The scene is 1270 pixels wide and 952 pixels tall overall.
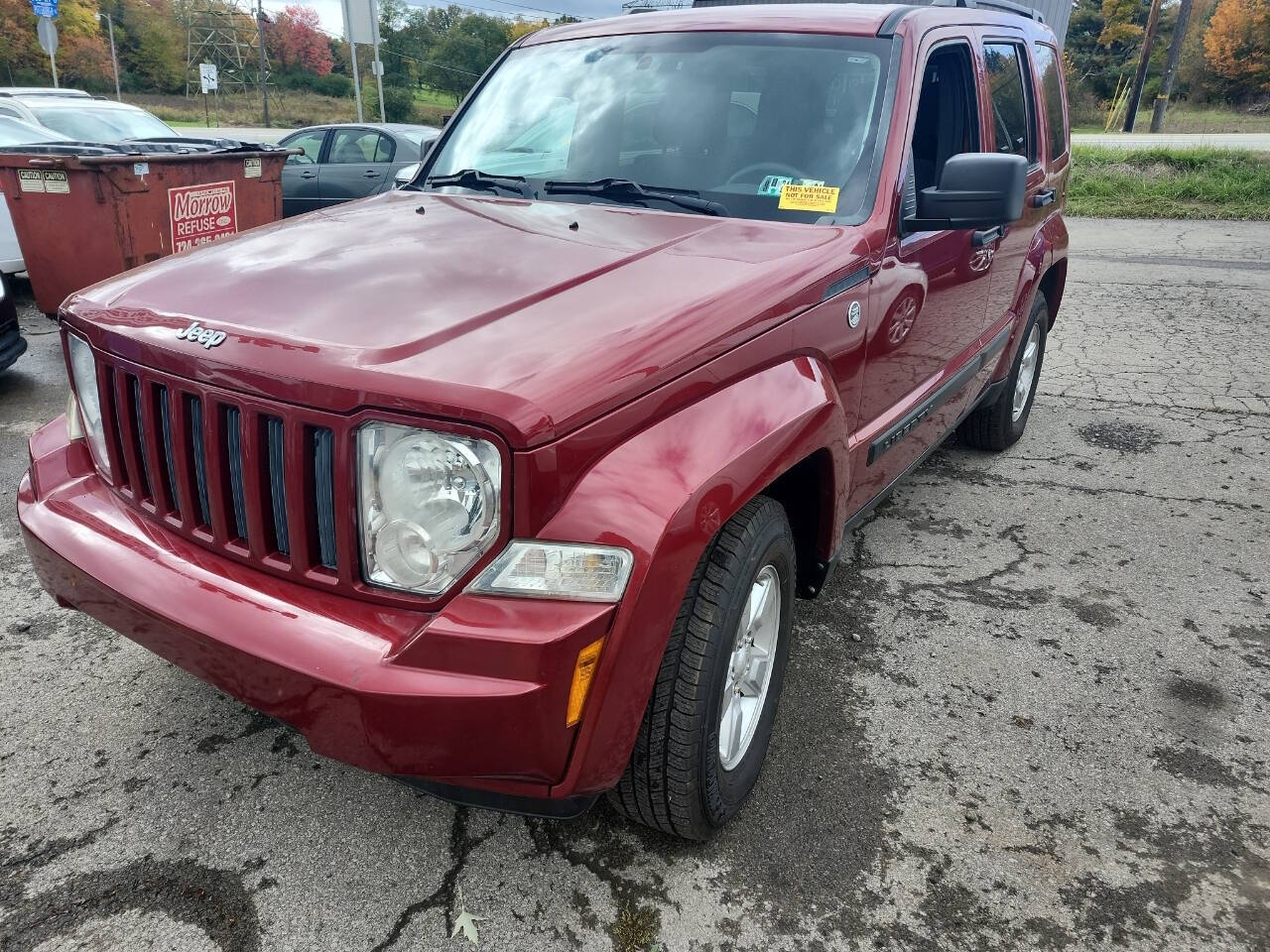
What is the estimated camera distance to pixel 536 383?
1.66m

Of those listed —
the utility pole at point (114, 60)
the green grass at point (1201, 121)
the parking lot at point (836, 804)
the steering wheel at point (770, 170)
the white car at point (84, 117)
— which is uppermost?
the utility pole at point (114, 60)

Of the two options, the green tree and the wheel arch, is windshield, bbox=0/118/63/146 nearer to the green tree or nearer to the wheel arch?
the wheel arch

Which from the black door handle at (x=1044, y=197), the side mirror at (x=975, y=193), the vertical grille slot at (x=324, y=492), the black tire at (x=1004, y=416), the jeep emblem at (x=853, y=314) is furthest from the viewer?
the black tire at (x=1004, y=416)

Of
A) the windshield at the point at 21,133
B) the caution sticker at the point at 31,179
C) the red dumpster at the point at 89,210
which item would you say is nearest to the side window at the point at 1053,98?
the red dumpster at the point at 89,210

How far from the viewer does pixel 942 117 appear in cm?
337

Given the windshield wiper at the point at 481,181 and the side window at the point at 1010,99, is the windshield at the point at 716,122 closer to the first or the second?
the windshield wiper at the point at 481,181

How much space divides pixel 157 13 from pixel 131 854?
82929 mm

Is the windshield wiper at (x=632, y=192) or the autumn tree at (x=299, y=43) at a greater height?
the autumn tree at (x=299, y=43)

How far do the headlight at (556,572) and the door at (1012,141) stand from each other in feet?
8.92

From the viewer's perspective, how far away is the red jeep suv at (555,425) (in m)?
1.66

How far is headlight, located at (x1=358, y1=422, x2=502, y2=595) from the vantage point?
1.66 m

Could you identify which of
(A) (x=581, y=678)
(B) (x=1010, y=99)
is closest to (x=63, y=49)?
(B) (x=1010, y=99)

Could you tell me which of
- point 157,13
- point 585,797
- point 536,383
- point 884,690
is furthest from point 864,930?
point 157,13

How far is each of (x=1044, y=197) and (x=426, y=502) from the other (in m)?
3.72
